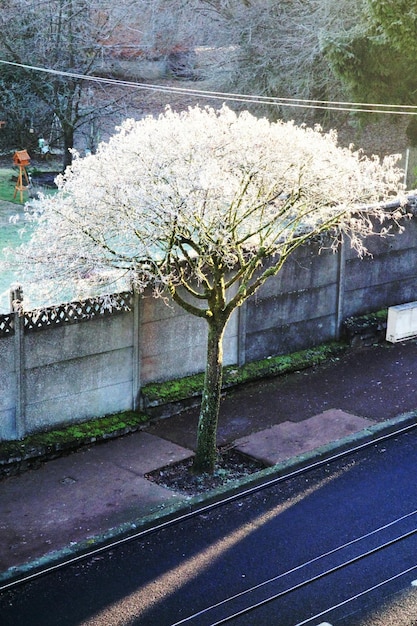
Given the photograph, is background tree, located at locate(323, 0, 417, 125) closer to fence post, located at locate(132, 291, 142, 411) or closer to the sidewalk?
the sidewalk

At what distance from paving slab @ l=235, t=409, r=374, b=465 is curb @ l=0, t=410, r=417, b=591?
18cm

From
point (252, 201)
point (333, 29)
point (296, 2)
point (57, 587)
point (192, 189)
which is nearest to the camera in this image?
point (57, 587)

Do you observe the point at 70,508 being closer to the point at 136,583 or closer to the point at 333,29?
the point at 136,583

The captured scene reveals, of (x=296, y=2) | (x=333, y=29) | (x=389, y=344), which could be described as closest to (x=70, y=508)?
(x=389, y=344)

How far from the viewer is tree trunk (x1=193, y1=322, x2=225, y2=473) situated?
35.1 feet

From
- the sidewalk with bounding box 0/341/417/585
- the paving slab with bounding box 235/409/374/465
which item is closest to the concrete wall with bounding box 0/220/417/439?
the sidewalk with bounding box 0/341/417/585

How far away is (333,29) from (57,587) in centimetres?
1923

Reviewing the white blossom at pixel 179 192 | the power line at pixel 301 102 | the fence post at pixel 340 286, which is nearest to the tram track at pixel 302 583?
the white blossom at pixel 179 192

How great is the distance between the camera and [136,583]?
843cm

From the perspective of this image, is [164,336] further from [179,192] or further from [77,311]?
[179,192]

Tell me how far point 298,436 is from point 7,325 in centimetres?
403

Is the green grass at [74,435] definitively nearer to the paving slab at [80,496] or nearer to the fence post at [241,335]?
the paving slab at [80,496]

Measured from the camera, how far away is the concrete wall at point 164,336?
10727mm

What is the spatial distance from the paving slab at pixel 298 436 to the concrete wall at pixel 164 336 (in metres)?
1.53
